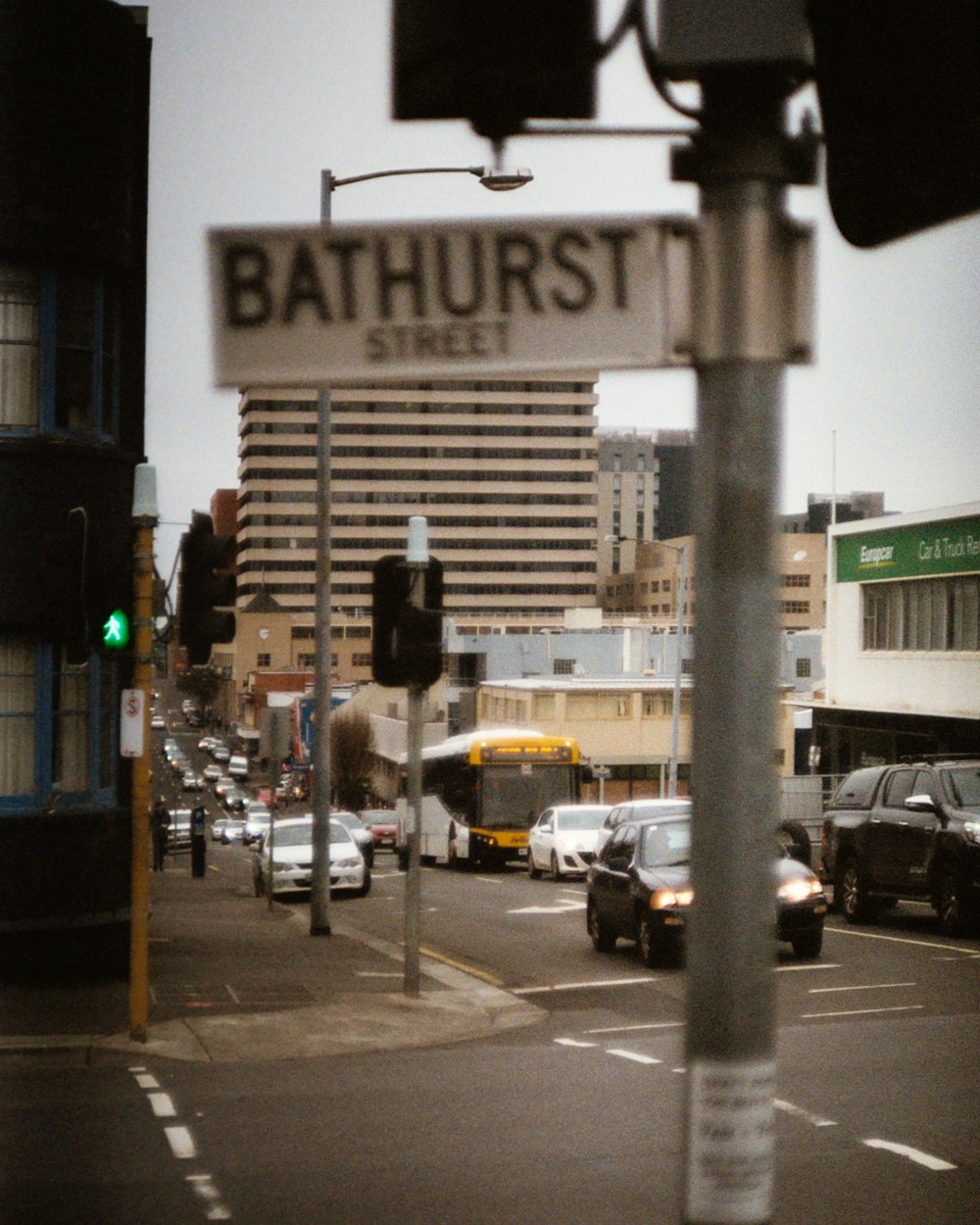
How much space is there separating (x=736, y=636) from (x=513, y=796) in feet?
122

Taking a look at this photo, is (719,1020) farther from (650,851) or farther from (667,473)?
(667,473)

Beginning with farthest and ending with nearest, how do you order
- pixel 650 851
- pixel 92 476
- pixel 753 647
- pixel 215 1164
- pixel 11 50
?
pixel 650 851
pixel 92 476
pixel 11 50
pixel 215 1164
pixel 753 647

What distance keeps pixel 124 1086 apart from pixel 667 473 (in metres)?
182

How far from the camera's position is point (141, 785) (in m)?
12.5

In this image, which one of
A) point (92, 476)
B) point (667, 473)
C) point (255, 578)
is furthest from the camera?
point (667, 473)

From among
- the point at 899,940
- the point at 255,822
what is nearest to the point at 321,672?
the point at 899,940

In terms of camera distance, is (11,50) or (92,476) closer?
(11,50)

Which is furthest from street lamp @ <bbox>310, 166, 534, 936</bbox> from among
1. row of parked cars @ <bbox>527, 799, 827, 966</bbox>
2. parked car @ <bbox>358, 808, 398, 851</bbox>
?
parked car @ <bbox>358, 808, 398, 851</bbox>

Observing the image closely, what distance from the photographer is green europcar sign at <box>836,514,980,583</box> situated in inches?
1516

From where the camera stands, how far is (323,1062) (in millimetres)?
11781

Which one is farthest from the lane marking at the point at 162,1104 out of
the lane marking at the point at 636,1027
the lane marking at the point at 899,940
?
the lane marking at the point at 899,940

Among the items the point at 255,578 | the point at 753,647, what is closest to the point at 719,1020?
the point at 753,647

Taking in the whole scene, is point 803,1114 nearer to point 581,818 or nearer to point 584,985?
point 584,985

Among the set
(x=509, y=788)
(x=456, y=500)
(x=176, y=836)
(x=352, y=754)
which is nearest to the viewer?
(x=509, y=788)
